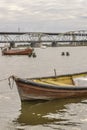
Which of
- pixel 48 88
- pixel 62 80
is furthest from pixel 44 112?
pixel 62 80

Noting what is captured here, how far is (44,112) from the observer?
20.9 m

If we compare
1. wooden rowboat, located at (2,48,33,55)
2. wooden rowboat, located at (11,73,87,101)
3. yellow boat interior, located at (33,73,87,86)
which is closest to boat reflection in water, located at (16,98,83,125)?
wooden rowboat, located at (11,73,87,101)

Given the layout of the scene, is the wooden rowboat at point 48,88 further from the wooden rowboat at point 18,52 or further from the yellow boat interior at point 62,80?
the wooden rowboat at point 18,52

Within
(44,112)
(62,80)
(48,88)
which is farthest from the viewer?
(62,80)

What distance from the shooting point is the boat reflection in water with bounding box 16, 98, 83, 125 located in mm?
18703

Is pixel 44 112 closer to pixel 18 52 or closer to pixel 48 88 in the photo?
pixel 48 88

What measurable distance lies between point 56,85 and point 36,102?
1554 mm

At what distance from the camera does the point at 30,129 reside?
17.2m

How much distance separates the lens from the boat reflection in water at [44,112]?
18.7m

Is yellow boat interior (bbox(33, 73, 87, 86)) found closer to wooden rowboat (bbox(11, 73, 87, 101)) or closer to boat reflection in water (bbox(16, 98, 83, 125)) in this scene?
wooden rowboat (bbox(11, 73, 87, 101))

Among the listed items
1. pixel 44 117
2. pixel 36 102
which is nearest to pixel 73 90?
pixel 36 102

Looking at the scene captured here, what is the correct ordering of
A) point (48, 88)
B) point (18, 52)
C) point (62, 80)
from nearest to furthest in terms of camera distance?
point (48, 88) < point (62, 80) < point (18, 52)

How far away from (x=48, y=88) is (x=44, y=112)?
83.3 inches

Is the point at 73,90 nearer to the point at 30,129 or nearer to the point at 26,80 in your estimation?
the point at 26,80
